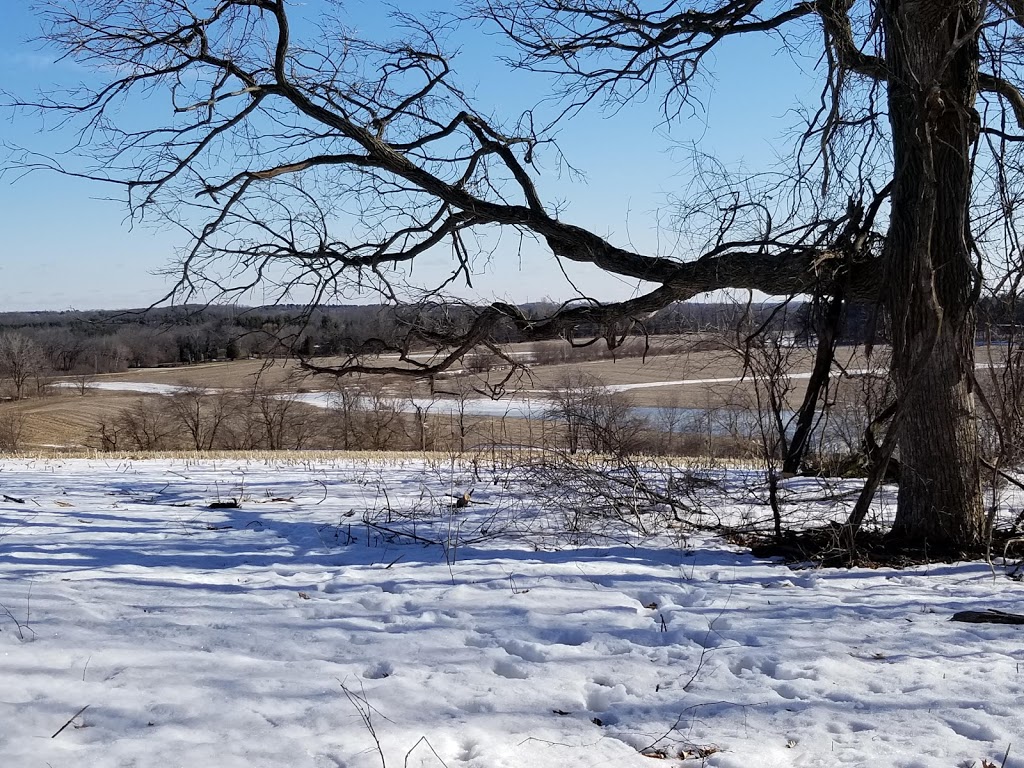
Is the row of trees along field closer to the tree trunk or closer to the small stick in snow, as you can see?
the tree trunk

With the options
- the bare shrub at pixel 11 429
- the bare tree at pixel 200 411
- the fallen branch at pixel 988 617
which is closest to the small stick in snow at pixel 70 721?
the fallen branch at pixel 988 617

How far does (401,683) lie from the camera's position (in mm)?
3482

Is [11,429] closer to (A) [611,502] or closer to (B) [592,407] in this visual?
(B) [592,407]

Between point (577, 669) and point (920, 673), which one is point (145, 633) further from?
point (920, 673)

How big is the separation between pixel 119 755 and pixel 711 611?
3213 millimetres

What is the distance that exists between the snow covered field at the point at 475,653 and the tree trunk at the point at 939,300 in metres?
0.72

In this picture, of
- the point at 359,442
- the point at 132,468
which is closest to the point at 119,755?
the point at 132,468

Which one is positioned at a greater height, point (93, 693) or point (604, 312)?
point (604, 312)

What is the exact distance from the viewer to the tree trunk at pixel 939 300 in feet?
21.3

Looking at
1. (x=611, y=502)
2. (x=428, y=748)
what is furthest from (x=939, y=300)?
(x=428, y=748)

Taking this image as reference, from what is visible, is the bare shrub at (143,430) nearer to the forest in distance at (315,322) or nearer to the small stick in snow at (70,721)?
the forest in distance at (315,322)

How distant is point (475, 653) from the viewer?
3951 mm

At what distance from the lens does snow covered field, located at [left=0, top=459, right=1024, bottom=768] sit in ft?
9.75

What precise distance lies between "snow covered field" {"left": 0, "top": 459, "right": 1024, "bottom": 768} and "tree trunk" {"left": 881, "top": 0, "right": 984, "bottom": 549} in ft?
2.36
